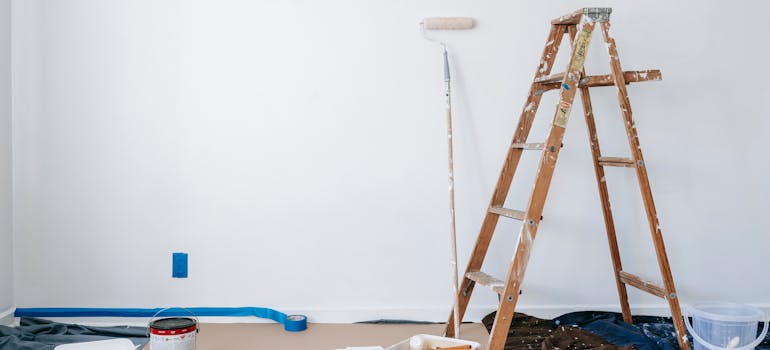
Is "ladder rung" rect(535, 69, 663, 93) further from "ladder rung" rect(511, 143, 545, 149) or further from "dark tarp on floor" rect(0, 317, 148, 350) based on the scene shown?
"dark tarp on floor" rect(0, 317, 148, 350)

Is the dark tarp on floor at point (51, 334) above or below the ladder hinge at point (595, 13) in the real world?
below

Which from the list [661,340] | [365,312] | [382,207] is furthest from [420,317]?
[661,340]

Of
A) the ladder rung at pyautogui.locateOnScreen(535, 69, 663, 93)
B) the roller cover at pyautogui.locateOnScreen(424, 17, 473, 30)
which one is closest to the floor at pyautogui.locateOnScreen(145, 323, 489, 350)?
the ladder rung at pyautogui.locateOnScreen(535, 69, 663, 93)

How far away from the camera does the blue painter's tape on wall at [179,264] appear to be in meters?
2.93

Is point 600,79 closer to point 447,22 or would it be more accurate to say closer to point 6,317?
point 447,22

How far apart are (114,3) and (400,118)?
4.78ft

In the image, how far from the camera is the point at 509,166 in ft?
8.77

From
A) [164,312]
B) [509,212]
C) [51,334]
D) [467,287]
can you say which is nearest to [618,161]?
[509,212]

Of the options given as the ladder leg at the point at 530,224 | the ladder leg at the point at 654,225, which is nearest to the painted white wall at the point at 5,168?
the ladder leg at the point at 530,224

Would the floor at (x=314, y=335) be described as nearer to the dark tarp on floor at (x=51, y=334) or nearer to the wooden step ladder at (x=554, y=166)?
the wooden step ladder at (x=554, y=166)

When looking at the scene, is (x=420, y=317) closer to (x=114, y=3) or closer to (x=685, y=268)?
(x=685, y=268)

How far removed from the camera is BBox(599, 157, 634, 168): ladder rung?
247cm

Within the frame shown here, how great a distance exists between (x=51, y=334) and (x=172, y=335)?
2.66 feet

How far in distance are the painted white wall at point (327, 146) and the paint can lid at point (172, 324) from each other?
62cm
